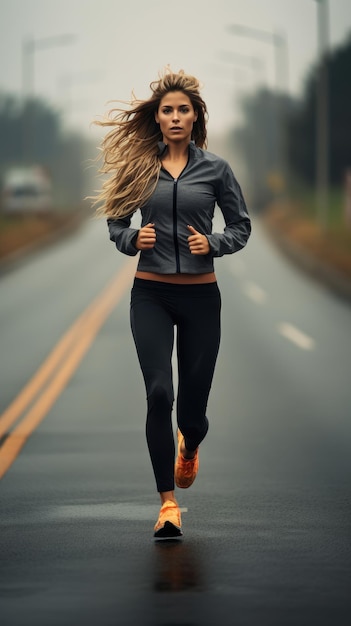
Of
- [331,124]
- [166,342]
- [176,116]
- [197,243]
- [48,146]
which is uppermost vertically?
[48,146]

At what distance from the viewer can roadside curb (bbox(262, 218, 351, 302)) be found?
27.3m

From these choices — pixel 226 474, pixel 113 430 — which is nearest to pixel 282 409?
pixel 113 430

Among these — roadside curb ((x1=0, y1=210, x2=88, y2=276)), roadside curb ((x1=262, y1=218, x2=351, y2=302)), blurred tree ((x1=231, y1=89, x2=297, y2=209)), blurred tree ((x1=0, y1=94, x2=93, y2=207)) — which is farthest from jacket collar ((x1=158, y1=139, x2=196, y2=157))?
blurred tree ((x1=0, y1=94, x2=93, y2=207))

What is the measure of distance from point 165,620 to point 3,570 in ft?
3.51

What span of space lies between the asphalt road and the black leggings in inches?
16.9

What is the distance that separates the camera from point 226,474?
28.1ft

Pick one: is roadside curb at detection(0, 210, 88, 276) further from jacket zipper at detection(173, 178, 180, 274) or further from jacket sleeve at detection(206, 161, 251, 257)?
jacket zipper at detection(173, 178, 180, 274)

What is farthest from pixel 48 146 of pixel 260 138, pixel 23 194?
pixel 23 194

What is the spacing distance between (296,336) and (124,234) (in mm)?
11577

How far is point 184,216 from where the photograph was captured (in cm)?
664

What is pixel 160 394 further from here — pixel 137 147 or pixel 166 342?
pixel 137 147

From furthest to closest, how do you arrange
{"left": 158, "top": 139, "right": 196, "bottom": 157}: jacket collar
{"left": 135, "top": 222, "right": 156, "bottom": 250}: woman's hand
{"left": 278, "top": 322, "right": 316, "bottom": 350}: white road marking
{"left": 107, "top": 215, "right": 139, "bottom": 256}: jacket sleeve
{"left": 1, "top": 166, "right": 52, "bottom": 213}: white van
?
{"left": 1, "top": 166, "right": 52, "bottom": 213}: white van → {"left": 278, "top": 322, "right": 316, "bottom": 350}: white road marking → {"left": 158, "top": 139, "right": 196, "bottom": 157}: jacket collar → {"left": 107, "top": 215, "right": 139, "bottom": 256}: jacket sleeve → {"left": 135, "top": 222, "right": 156, "bottom": 250}: woman's hand

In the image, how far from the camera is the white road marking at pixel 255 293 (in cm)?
2493

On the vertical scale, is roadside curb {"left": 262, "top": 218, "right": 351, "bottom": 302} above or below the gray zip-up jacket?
above
